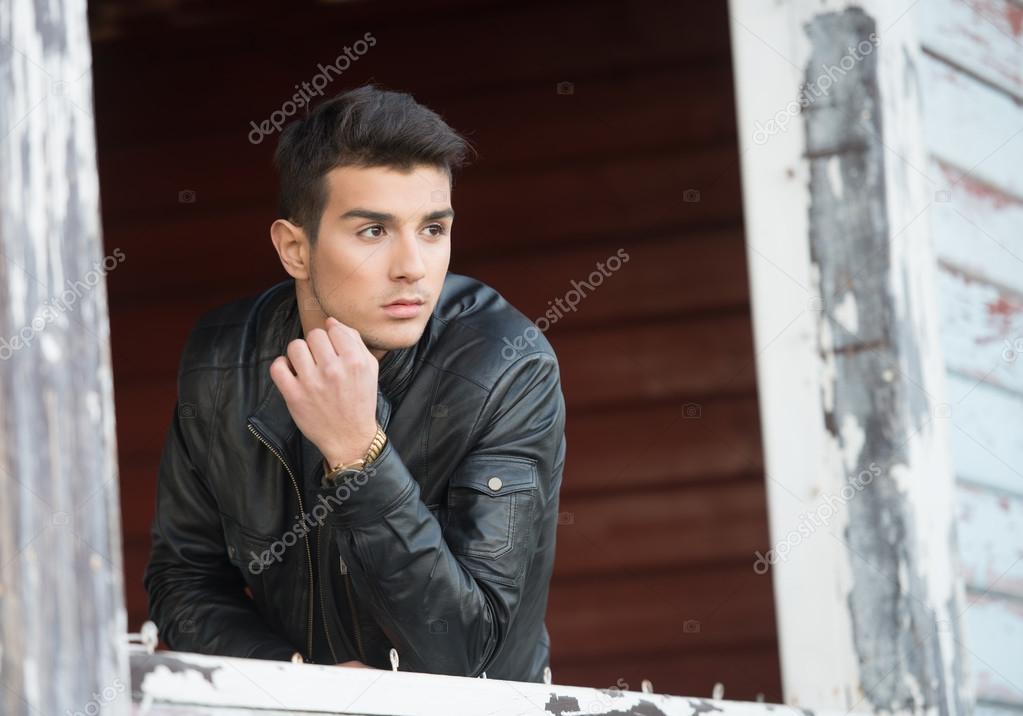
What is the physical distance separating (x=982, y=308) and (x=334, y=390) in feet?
4.19

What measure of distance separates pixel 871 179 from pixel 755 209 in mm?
194

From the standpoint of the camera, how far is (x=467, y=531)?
2002 millimetres

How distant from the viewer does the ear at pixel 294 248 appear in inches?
88.7

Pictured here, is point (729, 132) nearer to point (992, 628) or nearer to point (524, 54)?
point (524, 54)

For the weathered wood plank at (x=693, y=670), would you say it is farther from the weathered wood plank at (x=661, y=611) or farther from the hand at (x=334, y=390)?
the hand at (x=334, y=390)

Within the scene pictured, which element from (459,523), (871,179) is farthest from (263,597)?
(871,179)

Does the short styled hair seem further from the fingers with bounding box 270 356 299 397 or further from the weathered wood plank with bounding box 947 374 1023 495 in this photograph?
the weathered wood plank with bounding box 947 374 1023 495

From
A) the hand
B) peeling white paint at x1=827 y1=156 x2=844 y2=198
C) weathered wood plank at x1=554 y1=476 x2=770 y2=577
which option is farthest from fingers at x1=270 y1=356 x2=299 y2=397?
weathered wood plank at x1=554 y1=476 x2=770 y2=577

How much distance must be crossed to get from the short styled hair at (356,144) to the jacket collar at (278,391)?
0.63ft

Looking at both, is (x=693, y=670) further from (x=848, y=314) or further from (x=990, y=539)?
(x=848, y=314)

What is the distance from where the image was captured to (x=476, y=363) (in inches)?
86.0

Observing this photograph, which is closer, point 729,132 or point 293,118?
point 729,132

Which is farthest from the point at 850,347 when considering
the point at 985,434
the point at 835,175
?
the point at 985,434

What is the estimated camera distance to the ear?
225cm
